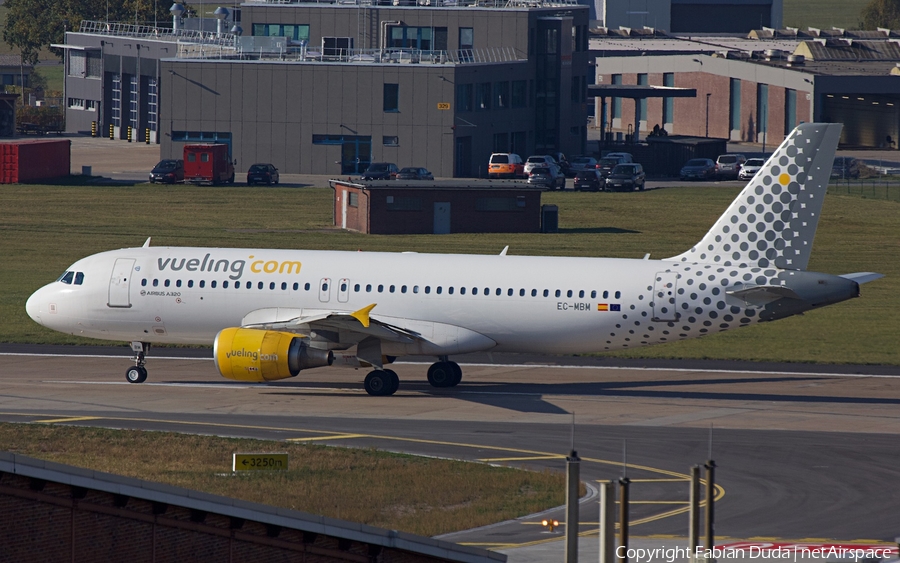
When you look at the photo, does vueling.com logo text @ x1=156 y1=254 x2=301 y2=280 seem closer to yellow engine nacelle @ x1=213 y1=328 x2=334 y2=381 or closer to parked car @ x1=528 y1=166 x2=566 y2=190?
yellow engine nacelle @ x1=213 y1=328 x2=334 y2=381

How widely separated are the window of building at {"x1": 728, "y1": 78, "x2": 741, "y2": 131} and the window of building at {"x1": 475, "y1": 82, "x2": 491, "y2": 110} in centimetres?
4165

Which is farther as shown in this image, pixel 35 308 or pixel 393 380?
pixel 35 308

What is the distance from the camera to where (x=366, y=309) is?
126 ft

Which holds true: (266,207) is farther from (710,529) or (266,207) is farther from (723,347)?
(710,529)

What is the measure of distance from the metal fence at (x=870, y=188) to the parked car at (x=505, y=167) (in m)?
25.9

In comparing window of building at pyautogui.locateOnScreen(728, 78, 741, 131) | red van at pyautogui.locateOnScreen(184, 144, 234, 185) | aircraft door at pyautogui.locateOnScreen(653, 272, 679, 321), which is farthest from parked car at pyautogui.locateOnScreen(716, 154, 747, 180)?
Result: aircraft door at pyautogui.locateOnScreen(653, 272, 679, 321)

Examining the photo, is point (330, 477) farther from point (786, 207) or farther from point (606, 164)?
point (606, 164)

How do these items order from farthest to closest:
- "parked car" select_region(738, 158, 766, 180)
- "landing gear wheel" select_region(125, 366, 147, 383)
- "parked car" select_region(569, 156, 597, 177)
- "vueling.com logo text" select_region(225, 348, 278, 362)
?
"parked car" select_region(569, 156, 597, 177)
"parked car" select_region(738, 158, 766, 180)
"landing gear wheel" select_region(125, 366, 147, 383)
"vueling.com logo text" select_region(225, 348, 278, 362)

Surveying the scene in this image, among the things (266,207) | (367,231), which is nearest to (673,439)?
(367,231)

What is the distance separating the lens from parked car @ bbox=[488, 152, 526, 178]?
11279 centimetres

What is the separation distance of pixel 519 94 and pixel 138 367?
8696 cm

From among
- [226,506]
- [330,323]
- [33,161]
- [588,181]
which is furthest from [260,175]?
[226,506]

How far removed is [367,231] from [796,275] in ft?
144

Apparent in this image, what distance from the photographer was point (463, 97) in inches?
4518
